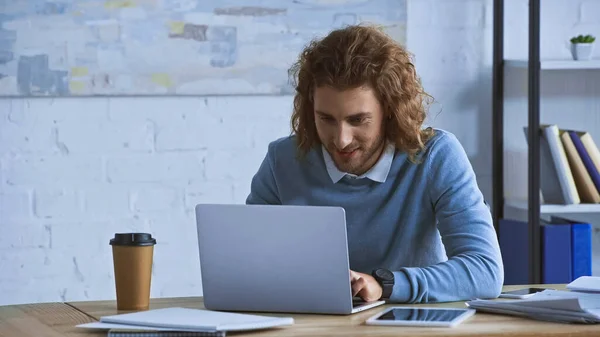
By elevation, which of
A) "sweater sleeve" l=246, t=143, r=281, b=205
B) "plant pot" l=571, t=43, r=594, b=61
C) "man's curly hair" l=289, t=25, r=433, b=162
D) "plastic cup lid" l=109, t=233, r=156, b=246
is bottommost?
"plastic cup lid" l=109, t=233, r=156, b=246

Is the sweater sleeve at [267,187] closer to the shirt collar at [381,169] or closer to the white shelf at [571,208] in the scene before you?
the shirt collar at [381,169]

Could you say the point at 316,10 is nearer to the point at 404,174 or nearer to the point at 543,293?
the point at 404,174

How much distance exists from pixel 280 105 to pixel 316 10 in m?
0.29

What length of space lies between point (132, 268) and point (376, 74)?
61 centimetres

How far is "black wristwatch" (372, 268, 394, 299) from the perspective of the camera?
68.6 inches

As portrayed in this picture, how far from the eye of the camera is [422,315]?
1.60 meters

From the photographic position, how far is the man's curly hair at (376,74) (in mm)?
1975

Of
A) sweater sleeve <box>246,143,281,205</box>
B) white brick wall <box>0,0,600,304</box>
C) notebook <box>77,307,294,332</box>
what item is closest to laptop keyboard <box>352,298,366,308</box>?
notebook <box>77,307,294,332</box>

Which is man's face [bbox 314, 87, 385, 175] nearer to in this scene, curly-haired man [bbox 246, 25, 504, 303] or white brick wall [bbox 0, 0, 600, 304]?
curly-haired man [bbox 246, 25, 504, 303]

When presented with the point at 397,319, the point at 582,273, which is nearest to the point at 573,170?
the point at 582,273

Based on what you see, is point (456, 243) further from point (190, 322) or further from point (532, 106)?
point (532, 106)

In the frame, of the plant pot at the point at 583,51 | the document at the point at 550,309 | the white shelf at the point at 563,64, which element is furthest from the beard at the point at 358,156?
the plant pot at the point at 583,51

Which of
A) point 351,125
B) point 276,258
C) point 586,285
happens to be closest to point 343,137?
point 351,125

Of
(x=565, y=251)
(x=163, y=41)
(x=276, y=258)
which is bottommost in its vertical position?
(x=565, y=251)
